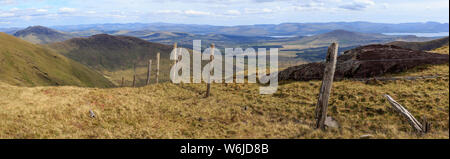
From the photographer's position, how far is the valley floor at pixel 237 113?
12.5 meters

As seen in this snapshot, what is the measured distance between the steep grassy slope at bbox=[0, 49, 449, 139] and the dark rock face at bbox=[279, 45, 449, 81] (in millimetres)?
1080

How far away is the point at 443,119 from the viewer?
11727 millimetres

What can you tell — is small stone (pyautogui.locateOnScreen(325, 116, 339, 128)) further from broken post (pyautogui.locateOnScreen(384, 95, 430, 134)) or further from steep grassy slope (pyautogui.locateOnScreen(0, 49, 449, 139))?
broken post (pyautogui.locateOnScreen(384, 95, 430, 134))

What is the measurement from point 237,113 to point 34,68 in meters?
125

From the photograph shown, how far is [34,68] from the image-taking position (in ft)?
368

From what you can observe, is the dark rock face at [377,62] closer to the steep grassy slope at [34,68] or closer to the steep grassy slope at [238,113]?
the steep grassy slope at [238,113]

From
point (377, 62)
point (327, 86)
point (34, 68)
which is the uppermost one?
point (377, 62)

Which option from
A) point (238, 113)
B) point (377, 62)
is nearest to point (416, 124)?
point (238, 113)

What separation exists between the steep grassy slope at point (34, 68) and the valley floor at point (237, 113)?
80753 mm

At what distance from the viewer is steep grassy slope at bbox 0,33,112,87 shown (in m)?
94.9

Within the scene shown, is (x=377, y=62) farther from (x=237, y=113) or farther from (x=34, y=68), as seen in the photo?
(x=34, y=68)

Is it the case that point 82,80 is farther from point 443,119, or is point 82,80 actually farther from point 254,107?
point 443,119

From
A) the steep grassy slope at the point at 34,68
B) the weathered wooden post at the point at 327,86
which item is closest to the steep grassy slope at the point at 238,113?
the weathered wooden post at the point at 327,86
